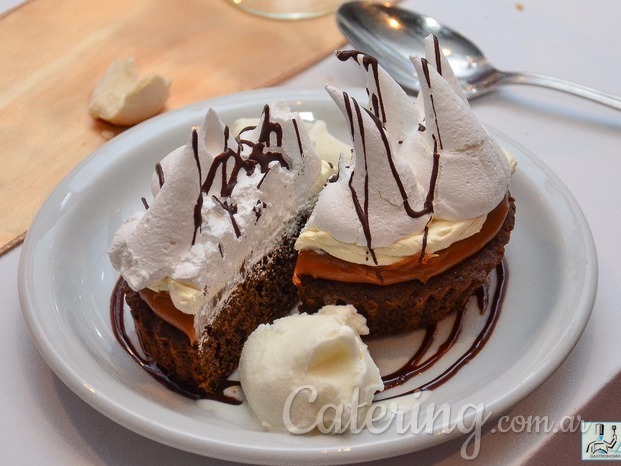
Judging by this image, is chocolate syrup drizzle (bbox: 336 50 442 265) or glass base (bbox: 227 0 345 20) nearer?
chocolate syrup drizzle (bbox: 336 50 442 265)

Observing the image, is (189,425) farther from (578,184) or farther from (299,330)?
(578,184)

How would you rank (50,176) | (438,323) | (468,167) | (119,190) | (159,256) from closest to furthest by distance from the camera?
(159,256)
(468,167)
(438,323)
(119,190)
(50,176)

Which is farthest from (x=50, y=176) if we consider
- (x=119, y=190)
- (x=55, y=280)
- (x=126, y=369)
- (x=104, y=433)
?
(x=104, y=433)

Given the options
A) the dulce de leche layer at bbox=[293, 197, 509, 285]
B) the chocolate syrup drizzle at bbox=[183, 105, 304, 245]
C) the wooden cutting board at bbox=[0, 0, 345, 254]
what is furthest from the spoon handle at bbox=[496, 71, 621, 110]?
the chocolate syrup drizzle at bbox=[183, 105, 304, 245]

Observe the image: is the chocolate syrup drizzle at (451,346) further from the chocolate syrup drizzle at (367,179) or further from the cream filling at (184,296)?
the cream filling at (184,296)

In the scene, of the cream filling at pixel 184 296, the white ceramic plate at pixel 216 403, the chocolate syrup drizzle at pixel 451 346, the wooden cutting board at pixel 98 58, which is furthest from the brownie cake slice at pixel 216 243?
the wooden cutting board at pixel 98 58

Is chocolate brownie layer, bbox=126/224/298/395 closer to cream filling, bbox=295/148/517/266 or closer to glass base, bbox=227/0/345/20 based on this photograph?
cream filling, bbox=295/148/517/266
